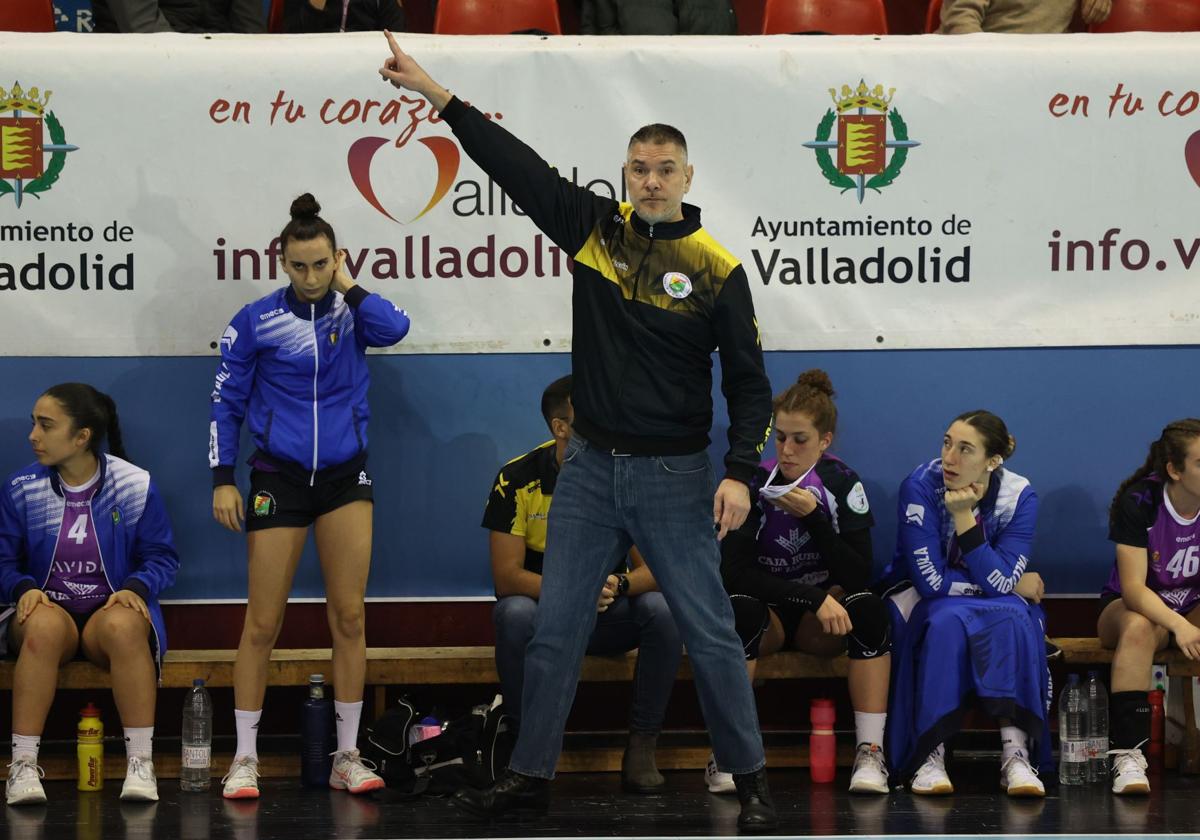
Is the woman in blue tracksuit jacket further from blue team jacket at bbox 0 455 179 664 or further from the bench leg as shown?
the bench leg

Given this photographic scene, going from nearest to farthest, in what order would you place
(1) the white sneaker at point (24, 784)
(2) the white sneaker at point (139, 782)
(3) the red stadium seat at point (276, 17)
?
(1) the white sneaker at point (24, 784) < (2) the white sneaker at point (139, 782) < (3) the red stadium seat at point (276, 17)

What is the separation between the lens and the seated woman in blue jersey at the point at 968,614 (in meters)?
5.78

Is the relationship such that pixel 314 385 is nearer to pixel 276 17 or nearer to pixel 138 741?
pixel 138 741

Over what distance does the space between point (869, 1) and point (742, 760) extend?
392cm

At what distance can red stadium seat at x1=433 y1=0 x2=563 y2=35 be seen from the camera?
7152 millimetres

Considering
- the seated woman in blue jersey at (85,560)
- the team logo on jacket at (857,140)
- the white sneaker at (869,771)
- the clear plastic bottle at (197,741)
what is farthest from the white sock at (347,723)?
the team logo on jacket at (857,140)

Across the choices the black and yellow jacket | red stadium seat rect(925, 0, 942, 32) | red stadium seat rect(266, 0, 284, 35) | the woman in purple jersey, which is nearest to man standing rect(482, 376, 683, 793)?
the black and yellow jacket

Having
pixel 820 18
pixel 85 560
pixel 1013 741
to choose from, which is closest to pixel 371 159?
pixel 85 560

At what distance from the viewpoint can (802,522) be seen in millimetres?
6090

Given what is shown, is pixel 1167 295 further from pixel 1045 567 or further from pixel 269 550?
pixel 269 550

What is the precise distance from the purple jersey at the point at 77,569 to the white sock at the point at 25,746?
0.52 meters

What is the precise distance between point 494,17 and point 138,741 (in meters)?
3.48

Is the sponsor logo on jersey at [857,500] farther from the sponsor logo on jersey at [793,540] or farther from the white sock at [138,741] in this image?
the white sock at [138,741]

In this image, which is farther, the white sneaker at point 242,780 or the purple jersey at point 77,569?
the purple jersey at point 77,569
